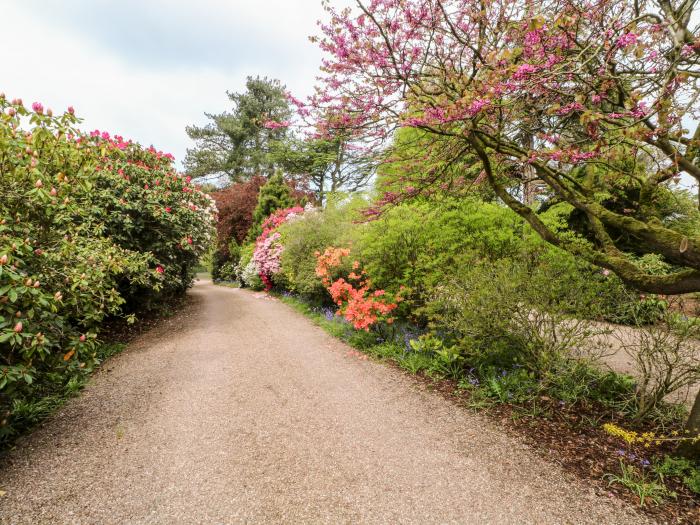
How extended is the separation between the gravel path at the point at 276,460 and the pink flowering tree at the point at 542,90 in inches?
86.1

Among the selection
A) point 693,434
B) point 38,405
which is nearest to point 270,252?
point 38,405

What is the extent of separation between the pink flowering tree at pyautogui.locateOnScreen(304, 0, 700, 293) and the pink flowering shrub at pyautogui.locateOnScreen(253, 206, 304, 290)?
848 centimetres

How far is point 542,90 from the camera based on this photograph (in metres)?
3.36

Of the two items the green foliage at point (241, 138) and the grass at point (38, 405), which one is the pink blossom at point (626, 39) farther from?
the green foliage at point (241, 138)

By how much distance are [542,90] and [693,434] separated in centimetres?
351

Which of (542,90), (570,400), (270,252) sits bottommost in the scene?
(570,400)

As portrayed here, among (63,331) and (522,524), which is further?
(63,331)

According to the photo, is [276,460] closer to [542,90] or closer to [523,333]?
[523,333]

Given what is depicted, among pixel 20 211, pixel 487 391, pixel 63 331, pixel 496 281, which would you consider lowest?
pixel 487 391

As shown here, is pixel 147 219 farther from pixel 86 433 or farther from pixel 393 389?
pixel 393 389

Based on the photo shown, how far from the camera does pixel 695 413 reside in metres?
2.95

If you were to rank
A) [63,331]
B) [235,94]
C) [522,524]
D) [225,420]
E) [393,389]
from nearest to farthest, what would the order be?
[522,524]
[63,331]
[225,420]
[393,389]
[235,94]

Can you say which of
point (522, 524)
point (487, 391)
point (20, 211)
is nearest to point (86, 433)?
point (20, 211)

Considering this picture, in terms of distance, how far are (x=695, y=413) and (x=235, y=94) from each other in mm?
33764
